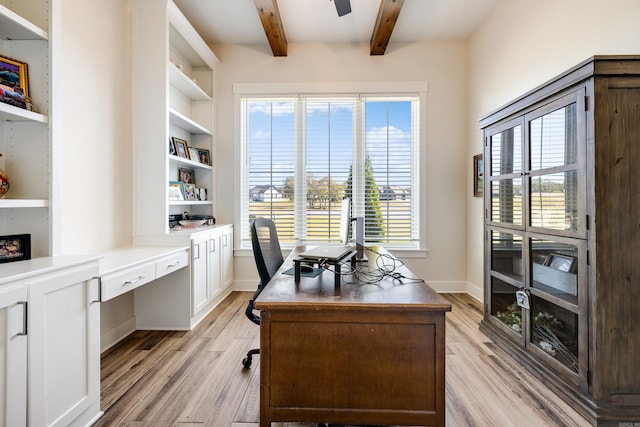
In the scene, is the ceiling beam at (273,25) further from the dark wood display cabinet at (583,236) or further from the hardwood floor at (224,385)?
the hardwood floor at (224,385)

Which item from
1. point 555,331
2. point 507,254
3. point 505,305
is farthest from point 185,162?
point 555,331

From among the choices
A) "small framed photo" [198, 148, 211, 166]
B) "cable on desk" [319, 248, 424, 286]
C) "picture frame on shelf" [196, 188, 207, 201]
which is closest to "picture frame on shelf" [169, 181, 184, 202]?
"picture frame on shelf" [196, 188, 207, 201]

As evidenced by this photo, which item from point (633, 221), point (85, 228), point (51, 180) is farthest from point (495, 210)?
point (85, 228)

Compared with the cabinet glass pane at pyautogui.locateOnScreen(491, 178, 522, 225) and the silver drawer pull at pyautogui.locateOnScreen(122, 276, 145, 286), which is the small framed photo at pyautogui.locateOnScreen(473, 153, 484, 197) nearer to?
the cabinet glass pane at pyautogui.locateOnScreen(491, 178, 522, 225)

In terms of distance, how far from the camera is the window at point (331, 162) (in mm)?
3906

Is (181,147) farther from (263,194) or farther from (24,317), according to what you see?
(24,317)

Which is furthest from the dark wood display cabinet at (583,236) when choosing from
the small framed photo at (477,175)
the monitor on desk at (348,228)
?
the small framed photo at (477,175)

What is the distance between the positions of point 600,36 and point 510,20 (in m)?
1.22

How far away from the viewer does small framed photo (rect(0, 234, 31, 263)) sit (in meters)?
1.46

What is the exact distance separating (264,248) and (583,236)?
1.85 m

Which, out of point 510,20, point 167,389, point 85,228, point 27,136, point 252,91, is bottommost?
point 167,389

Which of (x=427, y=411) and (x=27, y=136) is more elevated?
(x=27, y=136)

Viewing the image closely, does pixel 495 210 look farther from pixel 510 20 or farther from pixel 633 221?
pixel 510 20

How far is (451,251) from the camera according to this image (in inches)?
154
